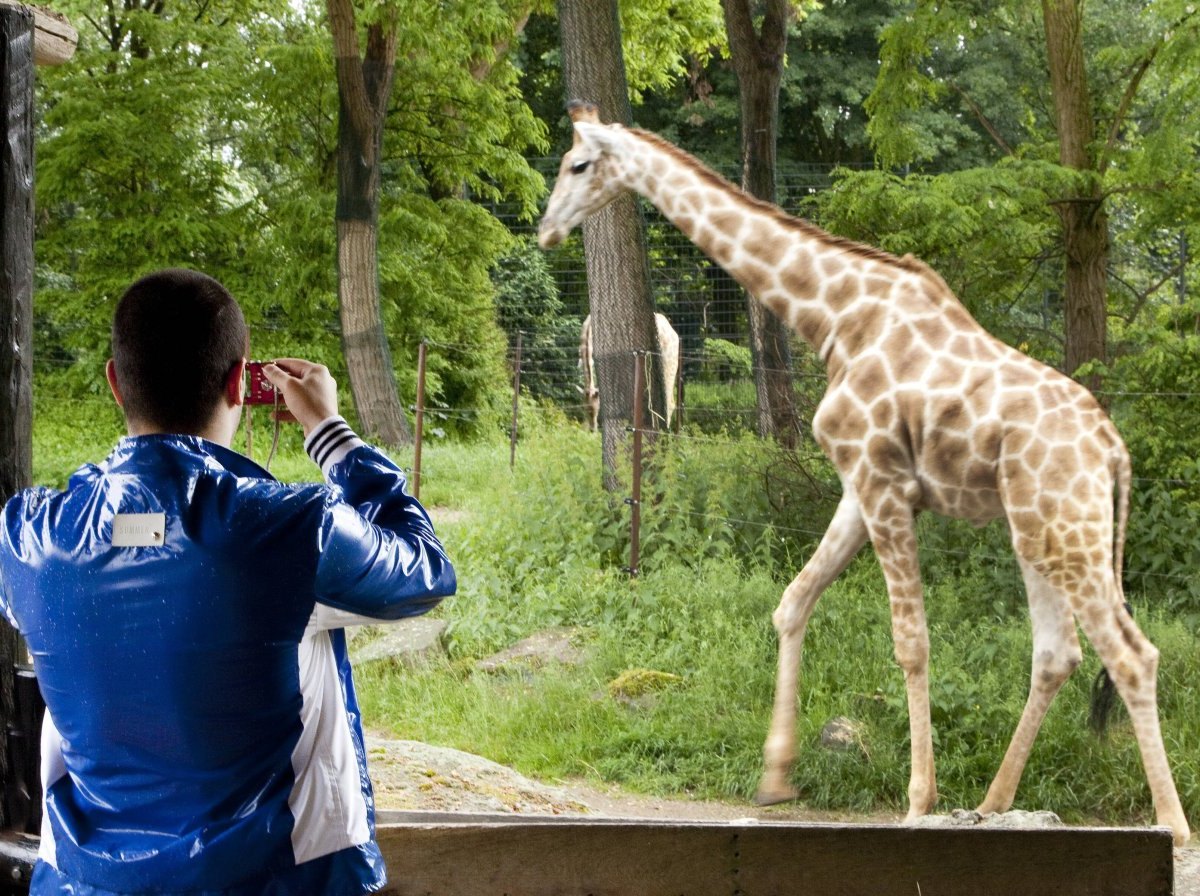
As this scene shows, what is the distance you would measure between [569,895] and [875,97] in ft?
9.27

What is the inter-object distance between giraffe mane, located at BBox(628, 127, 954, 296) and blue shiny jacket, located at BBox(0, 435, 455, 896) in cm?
175

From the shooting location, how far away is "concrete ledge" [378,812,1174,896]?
7.00ft

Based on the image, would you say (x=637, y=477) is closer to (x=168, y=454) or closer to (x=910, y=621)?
(x=910, y=621)

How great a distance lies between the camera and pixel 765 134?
420 centimetres

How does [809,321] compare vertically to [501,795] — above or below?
above

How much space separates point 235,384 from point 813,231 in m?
1.82

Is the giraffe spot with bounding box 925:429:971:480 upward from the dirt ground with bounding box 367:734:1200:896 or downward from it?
upward

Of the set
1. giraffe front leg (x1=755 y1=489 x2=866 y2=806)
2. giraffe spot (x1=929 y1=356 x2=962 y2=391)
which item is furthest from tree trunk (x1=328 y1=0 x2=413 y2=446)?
giraffe spot (x1=929 y1=356 x2=962 y2=391)

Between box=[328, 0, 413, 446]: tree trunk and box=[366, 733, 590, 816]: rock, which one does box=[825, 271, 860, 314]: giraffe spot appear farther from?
box=[328, 0, 413, 446]: tree trunk

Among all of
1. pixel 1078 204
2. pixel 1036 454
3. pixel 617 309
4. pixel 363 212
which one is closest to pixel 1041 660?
pixel 1036 454

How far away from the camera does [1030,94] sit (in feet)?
15.6

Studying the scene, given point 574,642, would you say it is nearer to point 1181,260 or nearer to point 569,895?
point 569,895

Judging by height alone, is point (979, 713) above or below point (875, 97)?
below

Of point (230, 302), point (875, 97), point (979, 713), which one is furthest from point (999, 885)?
point (875, 97)
